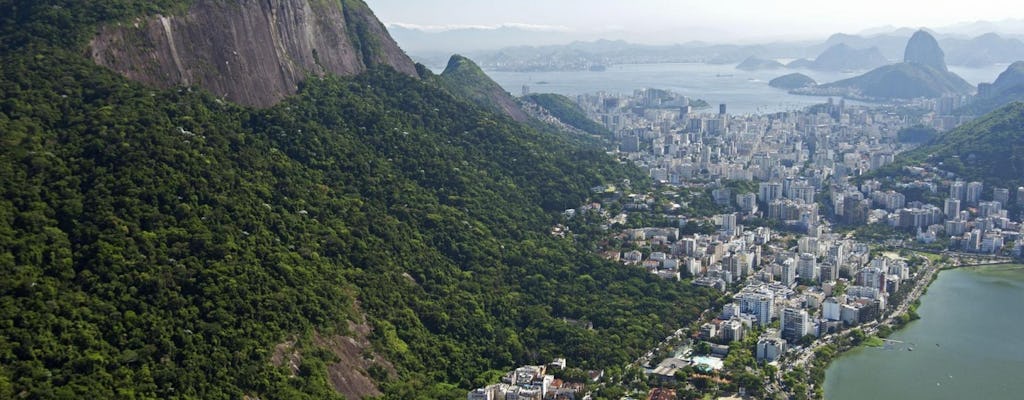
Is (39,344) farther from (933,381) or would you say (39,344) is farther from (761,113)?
(761,113)

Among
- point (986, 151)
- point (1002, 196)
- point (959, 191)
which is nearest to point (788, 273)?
point (959, 191)

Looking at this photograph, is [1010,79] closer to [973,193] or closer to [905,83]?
[905,83]

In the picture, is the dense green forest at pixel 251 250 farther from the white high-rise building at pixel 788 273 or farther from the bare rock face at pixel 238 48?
the white high-rise building at pixel 788 273

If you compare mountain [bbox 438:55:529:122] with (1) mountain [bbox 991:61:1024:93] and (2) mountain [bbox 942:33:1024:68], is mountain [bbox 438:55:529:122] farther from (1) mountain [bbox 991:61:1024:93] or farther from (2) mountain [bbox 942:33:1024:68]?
(2) mountain [bbox 942:33:1024:68]

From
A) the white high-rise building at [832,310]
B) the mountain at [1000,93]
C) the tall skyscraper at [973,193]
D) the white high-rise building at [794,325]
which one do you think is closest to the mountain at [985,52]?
the mountain at [1000,93]

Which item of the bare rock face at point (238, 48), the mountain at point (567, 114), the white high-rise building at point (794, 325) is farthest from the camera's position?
the mountain at point (567, 114)
